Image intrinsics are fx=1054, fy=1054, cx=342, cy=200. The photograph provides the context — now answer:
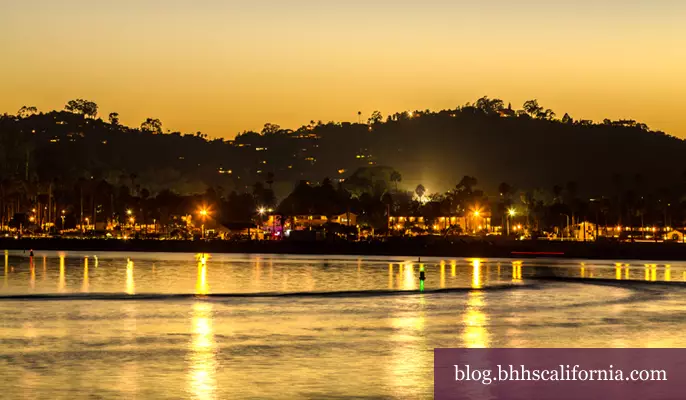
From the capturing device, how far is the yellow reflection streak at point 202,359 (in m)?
24.0

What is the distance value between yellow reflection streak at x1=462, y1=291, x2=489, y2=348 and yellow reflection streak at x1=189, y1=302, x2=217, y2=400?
8218 mm

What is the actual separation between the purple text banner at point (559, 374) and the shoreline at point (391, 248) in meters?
113

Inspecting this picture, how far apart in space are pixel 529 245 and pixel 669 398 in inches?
6006

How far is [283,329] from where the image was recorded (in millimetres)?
Answer: 38125

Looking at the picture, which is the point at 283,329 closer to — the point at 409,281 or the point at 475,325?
the point at 475,325

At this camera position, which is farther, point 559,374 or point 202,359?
point 202,359

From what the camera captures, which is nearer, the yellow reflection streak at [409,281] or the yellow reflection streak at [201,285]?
the yellow reflection streak at [201,285]

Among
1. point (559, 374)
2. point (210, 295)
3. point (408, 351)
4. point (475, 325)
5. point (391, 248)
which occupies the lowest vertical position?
point (559, 374)

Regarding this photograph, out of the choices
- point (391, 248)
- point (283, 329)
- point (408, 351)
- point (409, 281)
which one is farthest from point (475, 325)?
point (391, 248)

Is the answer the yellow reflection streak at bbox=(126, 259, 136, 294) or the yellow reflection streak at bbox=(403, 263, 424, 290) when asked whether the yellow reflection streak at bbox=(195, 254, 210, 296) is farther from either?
the yellow reflection streak at bbox=(403, 263, 424, 290)

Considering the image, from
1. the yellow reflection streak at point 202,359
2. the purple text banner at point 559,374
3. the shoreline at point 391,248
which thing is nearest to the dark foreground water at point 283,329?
the yellow reflection streak at point 202,359

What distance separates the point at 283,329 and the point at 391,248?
413ft

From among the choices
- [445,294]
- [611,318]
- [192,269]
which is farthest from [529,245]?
[611,318]

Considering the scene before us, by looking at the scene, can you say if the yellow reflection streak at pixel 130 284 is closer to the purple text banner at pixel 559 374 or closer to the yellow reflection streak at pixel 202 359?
the yellow reflection streak at pixel 202 359
